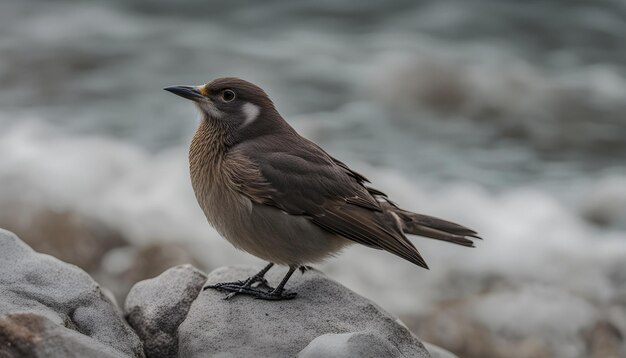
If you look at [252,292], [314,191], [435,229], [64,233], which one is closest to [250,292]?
[252,292]

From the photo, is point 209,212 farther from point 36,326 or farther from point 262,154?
point 36,326

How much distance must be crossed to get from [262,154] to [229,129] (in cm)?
32

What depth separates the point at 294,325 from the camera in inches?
216

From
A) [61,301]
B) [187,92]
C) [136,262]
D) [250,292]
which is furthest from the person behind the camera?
[136,262]

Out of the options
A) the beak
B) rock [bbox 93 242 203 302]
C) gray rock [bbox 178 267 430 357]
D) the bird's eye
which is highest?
the bird's eye

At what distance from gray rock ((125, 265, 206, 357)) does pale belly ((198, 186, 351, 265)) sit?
43 cm

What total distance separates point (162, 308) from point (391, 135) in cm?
902

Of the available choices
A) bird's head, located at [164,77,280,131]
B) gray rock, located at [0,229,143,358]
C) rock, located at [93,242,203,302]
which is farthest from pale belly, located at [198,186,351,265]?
rock, located at [93,242,203,302]

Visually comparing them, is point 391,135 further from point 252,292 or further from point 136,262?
point 252,292

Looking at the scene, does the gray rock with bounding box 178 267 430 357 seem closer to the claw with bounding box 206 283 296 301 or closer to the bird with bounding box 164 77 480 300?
the claw with bounding box 206 283 296 301

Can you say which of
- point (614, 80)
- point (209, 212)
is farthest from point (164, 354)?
point (614, 80)

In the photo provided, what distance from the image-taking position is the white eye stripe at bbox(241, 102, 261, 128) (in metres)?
6.24

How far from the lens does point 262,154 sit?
6.08 metres

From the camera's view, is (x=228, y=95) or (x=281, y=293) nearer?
(x=281, y=293)
